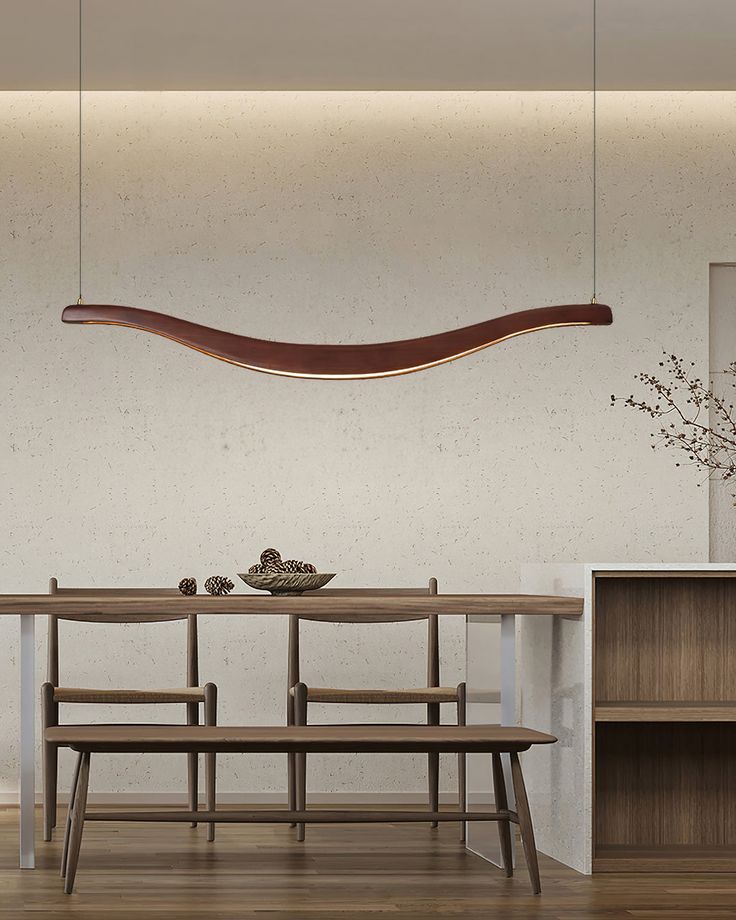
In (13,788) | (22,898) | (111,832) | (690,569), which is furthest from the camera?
(13,788)

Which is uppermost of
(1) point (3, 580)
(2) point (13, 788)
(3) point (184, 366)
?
(3) point (184, 366)

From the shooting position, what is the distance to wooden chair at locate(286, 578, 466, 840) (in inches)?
163

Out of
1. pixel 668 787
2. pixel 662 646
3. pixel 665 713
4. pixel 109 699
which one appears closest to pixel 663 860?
pixel 668 787

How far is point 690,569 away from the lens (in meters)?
3.53

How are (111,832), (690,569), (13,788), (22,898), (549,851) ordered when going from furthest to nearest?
(13,788), (111,832), (549,851), (690,569), (22,898)

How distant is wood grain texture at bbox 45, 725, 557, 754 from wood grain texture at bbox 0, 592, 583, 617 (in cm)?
33

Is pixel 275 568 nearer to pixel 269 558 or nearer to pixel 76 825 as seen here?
pixel 269 558

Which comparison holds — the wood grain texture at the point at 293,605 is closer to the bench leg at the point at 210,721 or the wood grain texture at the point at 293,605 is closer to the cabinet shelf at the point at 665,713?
the cabinet shelf at the point at 665,713

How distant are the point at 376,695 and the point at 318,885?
95cm

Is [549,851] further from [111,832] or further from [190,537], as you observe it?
[190,537]

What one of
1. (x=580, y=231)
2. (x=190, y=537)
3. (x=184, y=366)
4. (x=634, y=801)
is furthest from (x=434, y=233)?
(x=634, y=801)

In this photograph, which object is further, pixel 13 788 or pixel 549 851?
pixel 13 788

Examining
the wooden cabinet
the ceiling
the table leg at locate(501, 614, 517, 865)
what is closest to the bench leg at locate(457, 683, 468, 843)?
the wooden cabinet

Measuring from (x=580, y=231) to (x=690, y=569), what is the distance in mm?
2164
